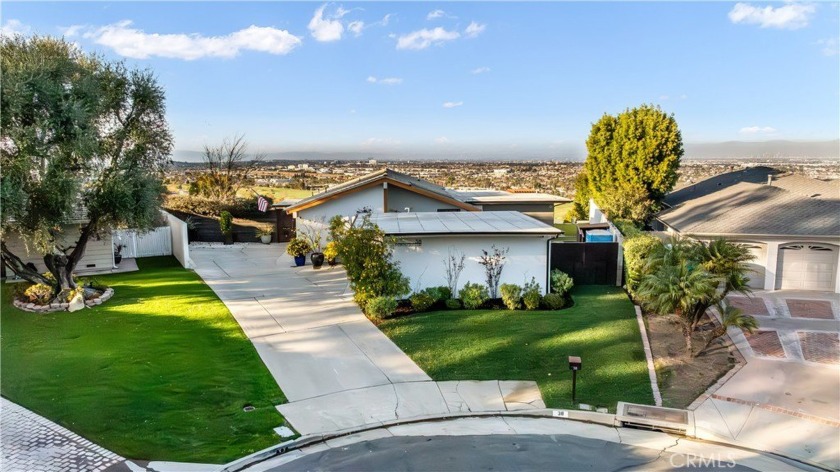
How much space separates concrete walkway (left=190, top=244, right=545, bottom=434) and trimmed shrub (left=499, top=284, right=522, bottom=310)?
3969 mm

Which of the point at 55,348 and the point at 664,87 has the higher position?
the point at 664,87

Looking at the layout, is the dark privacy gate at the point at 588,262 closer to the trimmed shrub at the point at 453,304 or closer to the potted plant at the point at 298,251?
the trimmed shrub at the point at 453,304

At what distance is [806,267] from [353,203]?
16.7 metres

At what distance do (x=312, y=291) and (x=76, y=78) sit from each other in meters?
8.84

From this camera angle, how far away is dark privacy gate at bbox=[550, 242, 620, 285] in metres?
16.2

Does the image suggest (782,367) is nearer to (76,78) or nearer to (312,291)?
(312,291)

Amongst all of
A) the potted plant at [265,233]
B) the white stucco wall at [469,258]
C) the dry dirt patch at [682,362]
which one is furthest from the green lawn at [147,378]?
the potted plant at [265,233]

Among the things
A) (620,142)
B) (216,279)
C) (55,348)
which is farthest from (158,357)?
(620,142)

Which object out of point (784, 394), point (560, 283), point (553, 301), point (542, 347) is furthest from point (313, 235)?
point (784, 394)

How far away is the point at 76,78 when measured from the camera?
12969mm

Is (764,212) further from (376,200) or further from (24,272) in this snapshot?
(24,272)

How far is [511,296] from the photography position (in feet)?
44.7

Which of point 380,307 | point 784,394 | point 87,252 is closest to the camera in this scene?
point 784,394

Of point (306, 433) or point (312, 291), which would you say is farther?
point (312, 291)
